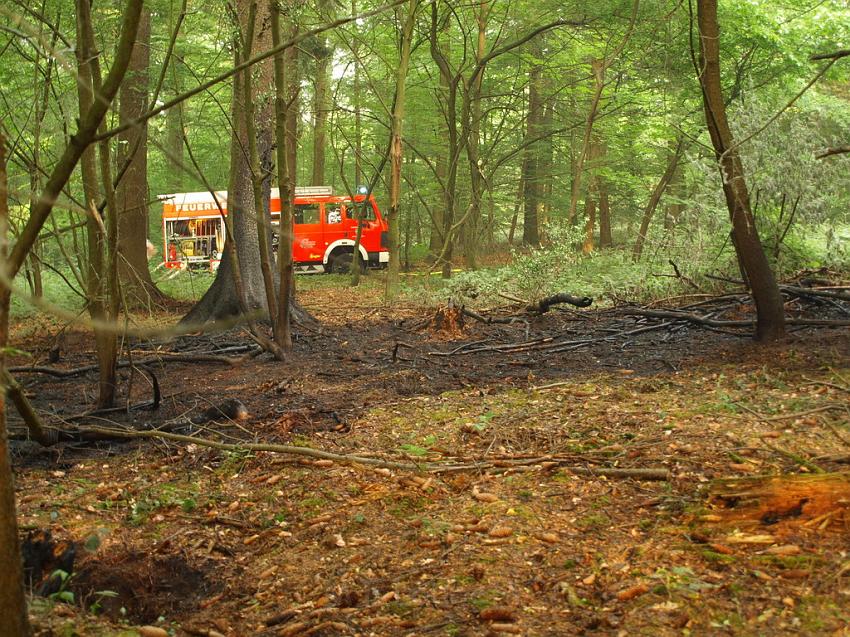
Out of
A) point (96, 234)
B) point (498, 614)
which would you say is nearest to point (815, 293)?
point (498, 614)

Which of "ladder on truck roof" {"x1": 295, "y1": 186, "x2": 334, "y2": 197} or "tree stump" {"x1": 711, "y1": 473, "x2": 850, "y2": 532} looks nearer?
"tree stump" {"x1": 711, "y1": 473, "x2": 850, "y2": 532}

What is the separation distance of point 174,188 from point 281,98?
19.0 m

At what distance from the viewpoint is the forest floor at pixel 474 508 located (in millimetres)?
3016

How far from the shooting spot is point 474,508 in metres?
4.07

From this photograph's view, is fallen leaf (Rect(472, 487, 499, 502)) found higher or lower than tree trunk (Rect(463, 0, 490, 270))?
lower

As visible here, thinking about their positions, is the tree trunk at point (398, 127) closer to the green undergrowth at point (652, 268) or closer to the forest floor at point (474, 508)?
the green undergrowth at point (652, 268)

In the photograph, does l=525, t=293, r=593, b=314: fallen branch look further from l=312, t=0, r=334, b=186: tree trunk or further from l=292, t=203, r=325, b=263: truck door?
l=292, t=203, r=325, b=263: truck door

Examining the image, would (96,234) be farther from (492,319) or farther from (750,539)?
(492,319)

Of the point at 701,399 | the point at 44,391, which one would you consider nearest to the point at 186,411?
the point at 44,391

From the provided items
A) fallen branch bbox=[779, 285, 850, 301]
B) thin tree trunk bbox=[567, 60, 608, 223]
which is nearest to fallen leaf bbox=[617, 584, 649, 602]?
fallen branch bbox=[779, 285, 850, 301]

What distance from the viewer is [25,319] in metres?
13.6

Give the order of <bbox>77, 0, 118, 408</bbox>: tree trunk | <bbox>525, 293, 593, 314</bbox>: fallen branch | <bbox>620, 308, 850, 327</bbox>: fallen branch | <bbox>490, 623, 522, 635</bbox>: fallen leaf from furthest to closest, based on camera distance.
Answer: <bbox>525, 293, 593, 314</bbox>: fallen branch, <bbox>620, 308, 850, 327</bbox>: fallen branch, <bbox>77, 0, 118, 408</bbox>: tree trunk, <bbox>490, 623, 522, 635</bbox>: fallen leaf

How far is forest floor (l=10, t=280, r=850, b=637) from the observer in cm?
302

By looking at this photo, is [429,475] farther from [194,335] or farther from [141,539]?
[194,335]
